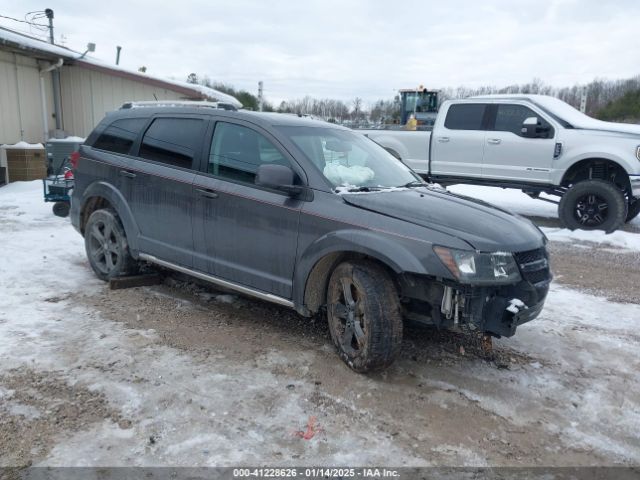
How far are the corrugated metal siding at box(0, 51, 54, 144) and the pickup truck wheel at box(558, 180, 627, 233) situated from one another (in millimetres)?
12828

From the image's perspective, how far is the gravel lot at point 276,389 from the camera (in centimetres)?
296

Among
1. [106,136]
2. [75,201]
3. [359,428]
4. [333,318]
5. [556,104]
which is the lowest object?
[359,428]

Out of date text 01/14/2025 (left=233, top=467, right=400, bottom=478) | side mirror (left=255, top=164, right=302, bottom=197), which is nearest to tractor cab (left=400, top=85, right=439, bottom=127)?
side mirror (left=255, top=164, right=302, bottom=197)

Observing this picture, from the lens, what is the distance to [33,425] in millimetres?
3066

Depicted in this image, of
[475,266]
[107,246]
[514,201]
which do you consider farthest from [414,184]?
[514,201]

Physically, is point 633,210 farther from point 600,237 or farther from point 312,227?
point 312,227

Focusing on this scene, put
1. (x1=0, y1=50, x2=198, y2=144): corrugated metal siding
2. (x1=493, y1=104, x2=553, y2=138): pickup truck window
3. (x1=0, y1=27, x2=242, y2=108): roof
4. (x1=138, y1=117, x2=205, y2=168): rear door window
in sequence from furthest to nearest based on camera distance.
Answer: (x1=0, y1=50, x2=198, y2=144): corrugated metal siding, (x1=0, y1=27, x2=242, y2=108): roof, (x1=493, y1=104, x2=553, y2=138): pickup truck window, (x1=138, y1=117, x2=205, y2=168): rear door window

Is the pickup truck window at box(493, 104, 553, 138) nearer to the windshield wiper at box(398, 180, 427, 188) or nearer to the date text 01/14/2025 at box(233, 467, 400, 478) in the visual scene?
the windshield wiper at box(398, 180, 427, 188)

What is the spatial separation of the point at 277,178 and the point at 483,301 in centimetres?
166

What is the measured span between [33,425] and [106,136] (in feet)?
11.2

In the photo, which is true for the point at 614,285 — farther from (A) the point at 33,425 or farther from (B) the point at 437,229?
(A) the point at 33,425

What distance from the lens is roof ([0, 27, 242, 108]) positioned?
12859mm

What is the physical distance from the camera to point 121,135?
18.1ft

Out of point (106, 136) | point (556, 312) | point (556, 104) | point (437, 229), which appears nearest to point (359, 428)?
point (437, 229)
